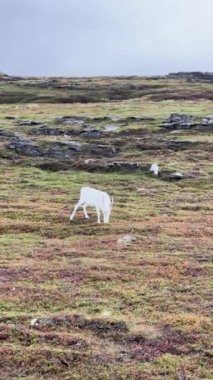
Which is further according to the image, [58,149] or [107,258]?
[58,149]

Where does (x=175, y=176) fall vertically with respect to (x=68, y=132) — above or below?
below

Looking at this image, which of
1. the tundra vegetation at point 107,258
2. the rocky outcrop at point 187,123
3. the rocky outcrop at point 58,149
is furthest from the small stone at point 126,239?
the rocky outcrop at point 187,123

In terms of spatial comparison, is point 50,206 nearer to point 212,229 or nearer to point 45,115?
point 212,229

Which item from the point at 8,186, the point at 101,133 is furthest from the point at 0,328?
the point at 101,133

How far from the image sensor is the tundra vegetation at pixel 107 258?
17422mm

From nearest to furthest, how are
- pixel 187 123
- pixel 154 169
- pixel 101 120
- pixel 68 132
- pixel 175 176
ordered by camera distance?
pixel 175 176 < pixel 154 169 < pixel 68 132 < pixel 187 123 < pixel 101 120

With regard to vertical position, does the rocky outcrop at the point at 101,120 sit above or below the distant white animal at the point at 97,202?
above

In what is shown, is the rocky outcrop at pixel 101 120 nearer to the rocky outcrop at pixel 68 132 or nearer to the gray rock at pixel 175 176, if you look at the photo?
the rocky outcrop at pixel 68 132

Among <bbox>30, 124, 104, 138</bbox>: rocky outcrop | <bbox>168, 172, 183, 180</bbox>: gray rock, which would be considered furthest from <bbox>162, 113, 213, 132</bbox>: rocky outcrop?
<bbox>168, 172, 183, 180</bbox>: gray rock

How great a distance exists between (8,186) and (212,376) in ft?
103

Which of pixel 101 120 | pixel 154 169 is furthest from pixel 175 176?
pixel 101 120

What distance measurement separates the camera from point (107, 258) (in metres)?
27.1

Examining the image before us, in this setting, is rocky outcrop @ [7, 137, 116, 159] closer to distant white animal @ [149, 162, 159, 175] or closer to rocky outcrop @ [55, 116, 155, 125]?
distant white animal @ [149, 162, 159, 175]

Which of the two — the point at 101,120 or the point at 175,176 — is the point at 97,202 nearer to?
the point at 175,176
